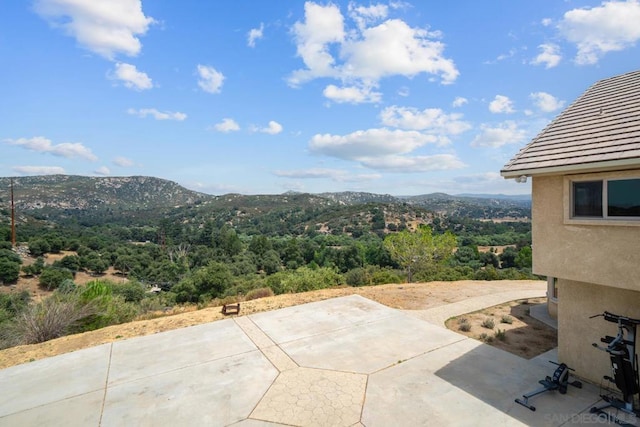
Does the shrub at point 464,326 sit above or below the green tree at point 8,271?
above

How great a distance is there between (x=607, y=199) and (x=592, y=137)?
136cm

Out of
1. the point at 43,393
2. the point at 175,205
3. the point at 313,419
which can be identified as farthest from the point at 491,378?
the point at 175,205

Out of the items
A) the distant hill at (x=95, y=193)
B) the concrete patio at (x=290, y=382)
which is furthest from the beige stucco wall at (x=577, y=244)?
the distant hill at (x=95, y=193)

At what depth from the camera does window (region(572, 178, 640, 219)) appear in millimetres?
5074

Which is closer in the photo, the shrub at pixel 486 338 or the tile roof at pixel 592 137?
the tile roof at pixel 592 137

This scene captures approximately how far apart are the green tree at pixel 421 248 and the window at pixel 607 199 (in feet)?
52.1

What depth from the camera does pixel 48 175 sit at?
125 metres

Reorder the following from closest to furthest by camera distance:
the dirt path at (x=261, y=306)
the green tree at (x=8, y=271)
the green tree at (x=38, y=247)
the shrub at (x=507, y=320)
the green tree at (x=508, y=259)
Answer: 1. the dirt path at (x=261, y=306)
2. the shrub at (x=507, y=320)
3. the green tree at (x=8, y=271)
4. the green tree at (x=38, y=247)
5. the green tree at (x=508, y=259)

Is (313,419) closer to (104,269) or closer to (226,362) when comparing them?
(226,362)

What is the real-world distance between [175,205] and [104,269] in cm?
8744

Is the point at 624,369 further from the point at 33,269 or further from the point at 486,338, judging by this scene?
the point at 33,269

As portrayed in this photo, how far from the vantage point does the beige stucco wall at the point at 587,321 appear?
217 inches

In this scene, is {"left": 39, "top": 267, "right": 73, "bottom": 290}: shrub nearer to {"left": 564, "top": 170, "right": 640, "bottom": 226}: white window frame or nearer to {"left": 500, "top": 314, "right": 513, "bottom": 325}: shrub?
{"left": 500, "top": 314, "right": 513, "bottom": 325}: shrub

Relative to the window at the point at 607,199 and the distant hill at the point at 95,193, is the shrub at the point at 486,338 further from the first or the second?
the distant hill at the point at 95,193
